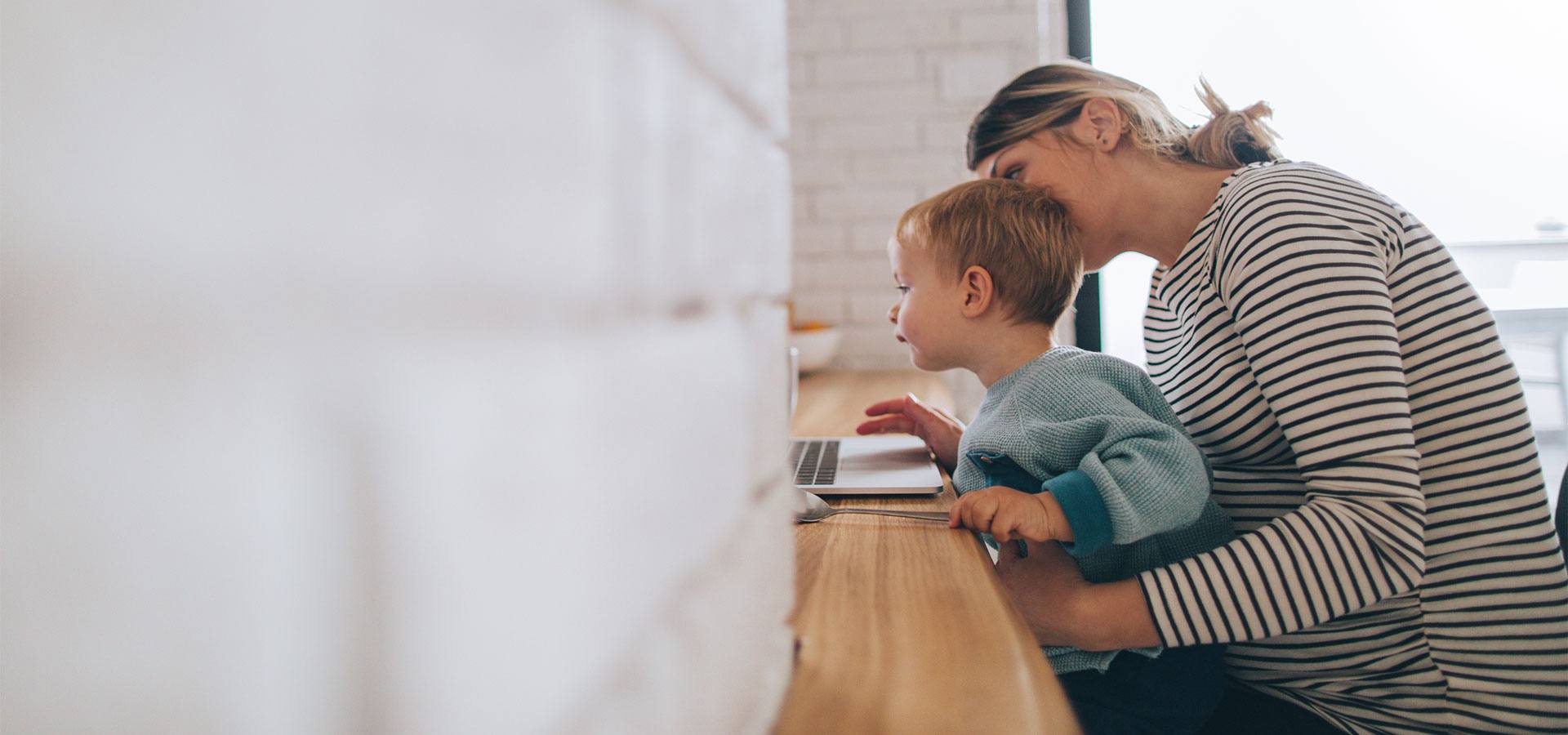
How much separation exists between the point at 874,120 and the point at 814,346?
63 centimetres

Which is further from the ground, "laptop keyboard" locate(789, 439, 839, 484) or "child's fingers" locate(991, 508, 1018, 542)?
"child's fingers" locate(991, 508, 1018, 542)

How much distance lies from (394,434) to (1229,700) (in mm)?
957

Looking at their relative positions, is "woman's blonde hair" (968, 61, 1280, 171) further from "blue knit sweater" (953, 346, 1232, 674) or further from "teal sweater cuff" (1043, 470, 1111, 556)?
"teal sweater cuff" (1043, 470, 1111, 556)

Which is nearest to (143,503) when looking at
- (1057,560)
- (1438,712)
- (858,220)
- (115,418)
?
(115,418)

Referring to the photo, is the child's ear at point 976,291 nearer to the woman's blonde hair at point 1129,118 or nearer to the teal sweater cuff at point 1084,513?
the woman's blonde hair at point 1129,118

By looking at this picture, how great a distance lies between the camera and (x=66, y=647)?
0.07m

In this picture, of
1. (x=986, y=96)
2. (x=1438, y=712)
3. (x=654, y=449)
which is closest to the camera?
(x=654, y=449)

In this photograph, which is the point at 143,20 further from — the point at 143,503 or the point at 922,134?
the point at 922,134

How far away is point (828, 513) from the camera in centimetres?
81

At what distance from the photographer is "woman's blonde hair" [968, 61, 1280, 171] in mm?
975

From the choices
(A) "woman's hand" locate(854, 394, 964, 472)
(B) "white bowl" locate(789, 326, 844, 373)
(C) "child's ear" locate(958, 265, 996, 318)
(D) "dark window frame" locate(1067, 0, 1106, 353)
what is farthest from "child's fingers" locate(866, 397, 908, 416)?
(D) "dark window frame" locate(1067, 0, 1106, 353)

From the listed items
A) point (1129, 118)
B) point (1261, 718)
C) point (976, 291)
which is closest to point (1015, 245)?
point (976, 291)

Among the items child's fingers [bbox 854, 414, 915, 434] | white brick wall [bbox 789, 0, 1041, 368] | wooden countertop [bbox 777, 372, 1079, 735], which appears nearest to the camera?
wooden countertop [bbox 777, 372, 1079, 735]

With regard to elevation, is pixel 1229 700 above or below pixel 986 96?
below
